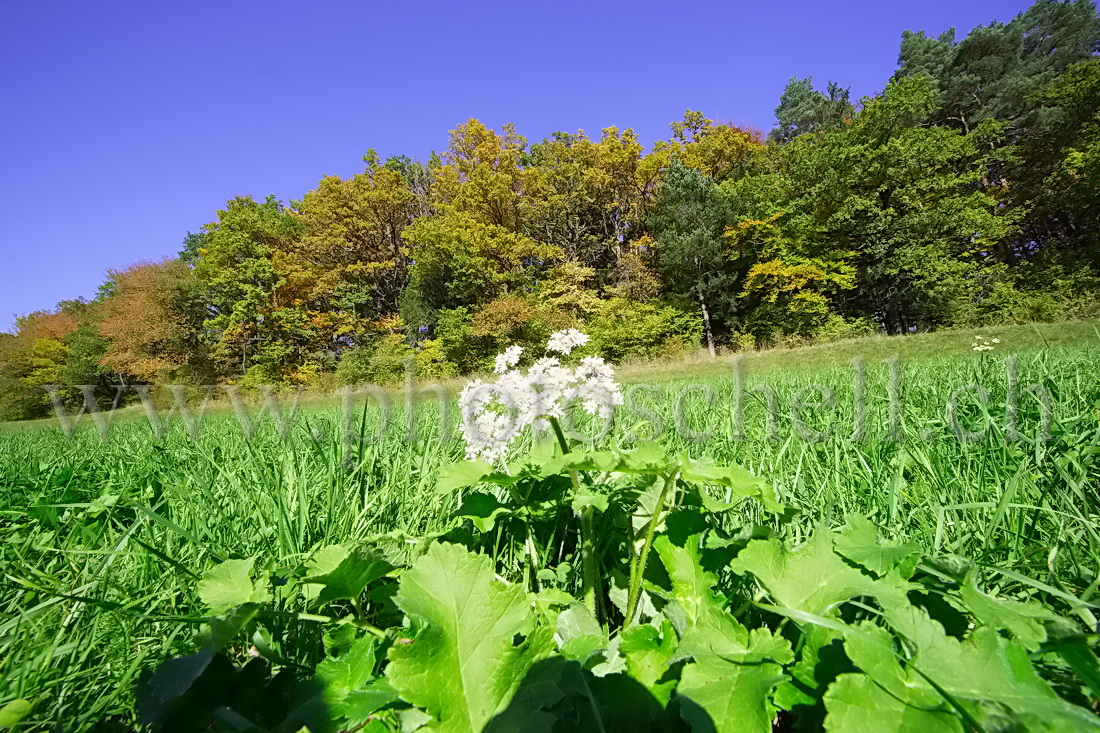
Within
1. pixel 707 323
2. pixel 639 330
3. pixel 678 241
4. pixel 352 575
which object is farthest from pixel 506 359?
pixel 707 323

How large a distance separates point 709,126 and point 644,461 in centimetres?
2855

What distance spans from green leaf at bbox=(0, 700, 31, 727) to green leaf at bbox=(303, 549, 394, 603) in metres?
0.41

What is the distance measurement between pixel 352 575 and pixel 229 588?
21 cm

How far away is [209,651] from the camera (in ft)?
2.07

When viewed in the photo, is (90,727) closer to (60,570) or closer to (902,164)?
(60,570)

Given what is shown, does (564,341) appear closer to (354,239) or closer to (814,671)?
(814,671)

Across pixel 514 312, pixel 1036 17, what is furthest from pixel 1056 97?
pixel 514 312

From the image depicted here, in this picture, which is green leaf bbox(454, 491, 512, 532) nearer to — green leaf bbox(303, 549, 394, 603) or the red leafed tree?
green leaf bbox(303, 549, 394, 603)

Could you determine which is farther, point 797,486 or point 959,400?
point 959,400

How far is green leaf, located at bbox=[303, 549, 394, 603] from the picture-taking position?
81 cm

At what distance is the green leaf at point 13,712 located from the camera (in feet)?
2.20

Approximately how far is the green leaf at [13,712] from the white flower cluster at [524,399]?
2.79 feet

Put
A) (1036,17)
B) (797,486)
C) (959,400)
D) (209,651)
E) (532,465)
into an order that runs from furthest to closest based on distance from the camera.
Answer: (1036,17)
(959,400)
(797,486)
(532,465)
(209,651)

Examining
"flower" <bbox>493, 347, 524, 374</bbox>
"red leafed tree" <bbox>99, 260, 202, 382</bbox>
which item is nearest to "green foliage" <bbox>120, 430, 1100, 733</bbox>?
"flower" <bbox>493, 347, 524, 374</bbox>
